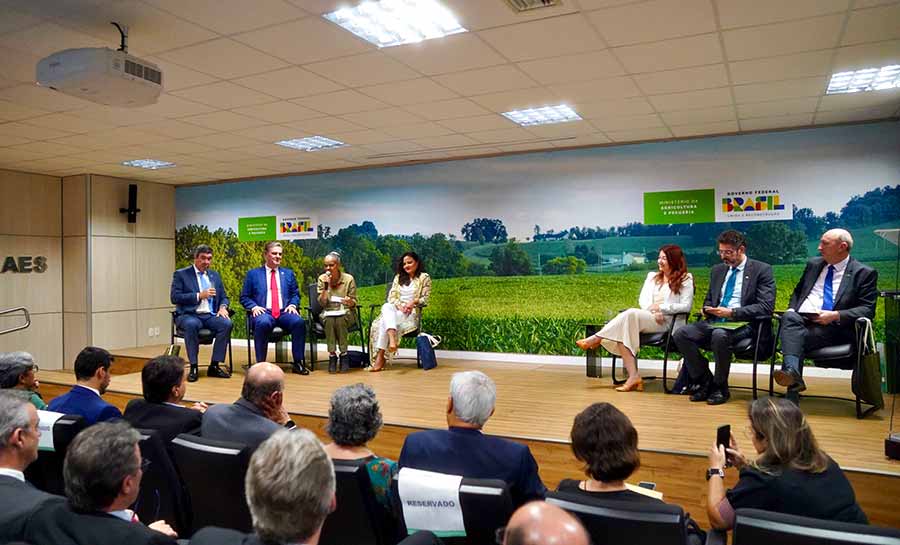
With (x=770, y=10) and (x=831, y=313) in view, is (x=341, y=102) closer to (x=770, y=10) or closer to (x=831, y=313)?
(x=770, y=10)

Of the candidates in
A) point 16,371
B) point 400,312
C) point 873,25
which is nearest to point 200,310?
point 400,312

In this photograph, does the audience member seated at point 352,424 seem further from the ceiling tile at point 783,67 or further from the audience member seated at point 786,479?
the ceiling tile at point 783,67

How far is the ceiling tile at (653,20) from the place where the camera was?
3537 millimetres

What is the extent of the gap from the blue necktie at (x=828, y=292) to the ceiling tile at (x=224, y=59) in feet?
13.5

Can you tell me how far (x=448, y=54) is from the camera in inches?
169

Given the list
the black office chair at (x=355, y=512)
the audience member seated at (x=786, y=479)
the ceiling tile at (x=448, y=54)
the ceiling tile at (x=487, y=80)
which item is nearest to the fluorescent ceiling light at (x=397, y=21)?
the ceiling tile at (x=448, y=54)

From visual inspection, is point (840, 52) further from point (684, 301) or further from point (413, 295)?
point (413, 295)

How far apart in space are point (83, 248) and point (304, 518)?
29.8 ft

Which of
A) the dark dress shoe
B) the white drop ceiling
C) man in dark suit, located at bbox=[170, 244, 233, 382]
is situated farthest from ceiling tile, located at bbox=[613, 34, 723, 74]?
man in dark suit, located at bbox=[170, 244, 233, 382]

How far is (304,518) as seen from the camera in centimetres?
145

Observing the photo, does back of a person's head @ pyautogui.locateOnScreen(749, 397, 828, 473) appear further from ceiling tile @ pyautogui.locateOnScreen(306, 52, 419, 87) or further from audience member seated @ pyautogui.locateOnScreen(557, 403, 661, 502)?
ceiling tile @ pyautogui.locateOnScreen(306, 52, 419, 87)

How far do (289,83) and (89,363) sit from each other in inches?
101

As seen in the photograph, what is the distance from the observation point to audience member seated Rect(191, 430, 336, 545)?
56.7 inches

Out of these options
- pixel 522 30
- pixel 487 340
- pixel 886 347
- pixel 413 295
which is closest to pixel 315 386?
pixel 413 295
